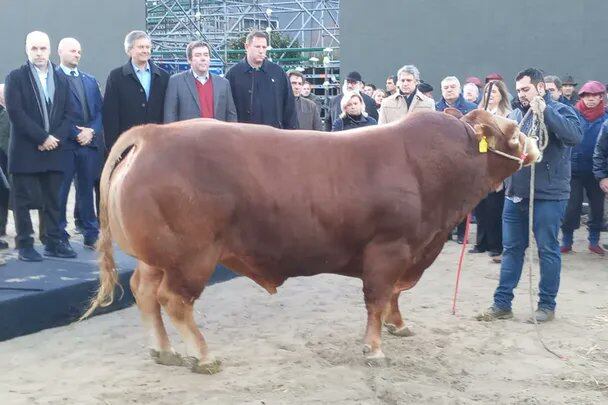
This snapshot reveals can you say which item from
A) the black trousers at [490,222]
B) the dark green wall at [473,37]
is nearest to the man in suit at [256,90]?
the black trousers at [490,222]

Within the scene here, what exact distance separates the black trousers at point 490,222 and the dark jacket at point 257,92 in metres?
2.39

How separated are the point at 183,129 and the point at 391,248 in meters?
1.38

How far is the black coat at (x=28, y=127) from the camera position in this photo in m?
5.72

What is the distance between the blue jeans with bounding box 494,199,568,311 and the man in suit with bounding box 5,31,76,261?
11.5 ft

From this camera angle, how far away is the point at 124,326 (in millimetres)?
5141

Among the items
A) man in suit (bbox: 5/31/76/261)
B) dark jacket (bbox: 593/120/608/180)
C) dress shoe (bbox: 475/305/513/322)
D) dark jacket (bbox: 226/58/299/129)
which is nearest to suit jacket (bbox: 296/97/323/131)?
dark jacket (bbox: 226/58/299/129)

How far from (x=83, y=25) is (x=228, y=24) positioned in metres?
5.75

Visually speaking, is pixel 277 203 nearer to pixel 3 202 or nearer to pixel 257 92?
pixel 257 92

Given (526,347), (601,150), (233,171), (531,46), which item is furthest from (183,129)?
(531,46)

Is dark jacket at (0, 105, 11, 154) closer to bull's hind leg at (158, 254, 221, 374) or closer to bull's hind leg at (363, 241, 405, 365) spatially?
bull's hind leg at (158, 254, 221, 374)

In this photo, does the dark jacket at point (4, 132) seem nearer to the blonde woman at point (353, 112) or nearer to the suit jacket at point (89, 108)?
the suit jacket at point (89, 108)

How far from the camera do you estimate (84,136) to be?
641 centimetres

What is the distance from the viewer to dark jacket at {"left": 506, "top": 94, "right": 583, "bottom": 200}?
197 inches

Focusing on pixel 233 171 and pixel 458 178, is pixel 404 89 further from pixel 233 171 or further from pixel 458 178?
pixel 233 171
